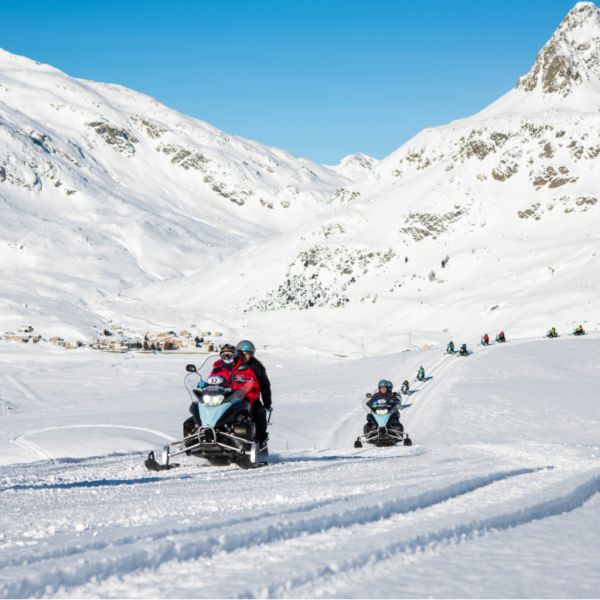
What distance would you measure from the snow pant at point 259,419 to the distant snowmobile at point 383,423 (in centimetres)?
576

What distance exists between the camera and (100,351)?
4981 cm

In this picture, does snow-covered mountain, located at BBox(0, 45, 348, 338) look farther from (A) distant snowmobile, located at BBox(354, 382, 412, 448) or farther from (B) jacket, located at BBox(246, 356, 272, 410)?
(B) jacket, located at BBox(246, 356, 272, 410)

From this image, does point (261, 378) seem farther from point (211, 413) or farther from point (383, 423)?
point (383, 423)

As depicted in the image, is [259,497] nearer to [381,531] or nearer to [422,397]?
[381,531]

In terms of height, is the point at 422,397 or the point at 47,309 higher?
the point at 47,309

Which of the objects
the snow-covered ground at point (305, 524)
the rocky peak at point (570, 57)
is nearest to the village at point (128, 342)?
the snow-covered ground at point (305, 524)

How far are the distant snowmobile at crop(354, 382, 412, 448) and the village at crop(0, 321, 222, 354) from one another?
38553 millimetres

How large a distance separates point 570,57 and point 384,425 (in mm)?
106338

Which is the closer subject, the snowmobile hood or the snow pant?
the snowmobile hood

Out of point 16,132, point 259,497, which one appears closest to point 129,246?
point 16,132

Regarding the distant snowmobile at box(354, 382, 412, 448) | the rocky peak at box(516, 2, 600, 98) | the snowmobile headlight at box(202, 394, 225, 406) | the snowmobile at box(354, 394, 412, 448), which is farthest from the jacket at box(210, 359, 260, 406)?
the rocky peak at box(516, 2, 600, 98)

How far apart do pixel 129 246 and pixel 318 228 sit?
179 ft

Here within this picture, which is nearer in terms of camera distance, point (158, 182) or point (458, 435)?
point (458, 435)

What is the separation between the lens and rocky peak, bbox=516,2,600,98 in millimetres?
98312
